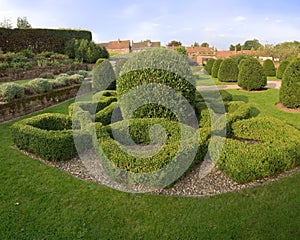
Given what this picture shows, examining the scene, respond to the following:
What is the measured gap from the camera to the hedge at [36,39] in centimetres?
2122

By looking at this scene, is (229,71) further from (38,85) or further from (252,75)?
(38,85)

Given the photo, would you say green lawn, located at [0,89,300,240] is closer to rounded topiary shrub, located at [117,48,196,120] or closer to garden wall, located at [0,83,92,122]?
rounded topiary shrub, located at [117,48,196,120]

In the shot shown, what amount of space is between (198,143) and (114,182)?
1.63 m

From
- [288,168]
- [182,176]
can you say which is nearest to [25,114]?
[182,176]

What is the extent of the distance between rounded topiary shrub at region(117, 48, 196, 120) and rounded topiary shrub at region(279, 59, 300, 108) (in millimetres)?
5400

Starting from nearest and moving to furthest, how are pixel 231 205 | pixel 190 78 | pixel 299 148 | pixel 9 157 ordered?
pixel 231 205 < pixel 299 148 < pixel 9 157 < pixel 190 78

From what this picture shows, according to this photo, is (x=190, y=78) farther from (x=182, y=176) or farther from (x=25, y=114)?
(x=25, y=114)

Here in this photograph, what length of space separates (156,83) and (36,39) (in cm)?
2316

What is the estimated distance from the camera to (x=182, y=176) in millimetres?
4090

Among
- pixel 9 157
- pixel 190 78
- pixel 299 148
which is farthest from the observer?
pixel 190 78

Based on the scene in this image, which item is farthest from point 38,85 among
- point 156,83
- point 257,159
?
point 257,159

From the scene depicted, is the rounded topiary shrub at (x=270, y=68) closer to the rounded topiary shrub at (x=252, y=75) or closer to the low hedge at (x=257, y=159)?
the rounded topiary shrub at (x=252, y=75)

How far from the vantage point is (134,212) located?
332 centimetres

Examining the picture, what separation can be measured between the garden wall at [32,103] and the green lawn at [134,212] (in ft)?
12.6
